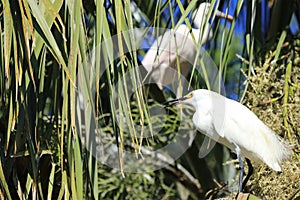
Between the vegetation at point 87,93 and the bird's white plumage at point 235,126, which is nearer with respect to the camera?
the vegetation at point 87,93

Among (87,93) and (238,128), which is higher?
(87,93)

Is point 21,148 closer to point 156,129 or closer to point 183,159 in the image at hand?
point 156,129

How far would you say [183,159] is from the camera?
2279 millimetres

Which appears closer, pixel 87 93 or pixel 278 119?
pixel 87 93

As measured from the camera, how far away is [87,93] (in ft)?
3.32

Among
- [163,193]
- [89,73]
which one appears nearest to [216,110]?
[89,73]

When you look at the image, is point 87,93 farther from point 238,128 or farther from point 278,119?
point 278,119

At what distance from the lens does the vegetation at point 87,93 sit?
1.01 meters

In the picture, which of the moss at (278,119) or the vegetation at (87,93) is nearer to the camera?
the vegetation at (87,93)

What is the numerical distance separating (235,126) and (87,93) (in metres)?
0.43

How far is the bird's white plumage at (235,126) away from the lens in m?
1.31

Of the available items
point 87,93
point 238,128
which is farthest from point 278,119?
point 87,93

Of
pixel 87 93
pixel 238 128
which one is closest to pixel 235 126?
pixel 238 128

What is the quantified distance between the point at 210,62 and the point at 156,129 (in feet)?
1.11
